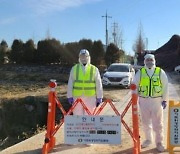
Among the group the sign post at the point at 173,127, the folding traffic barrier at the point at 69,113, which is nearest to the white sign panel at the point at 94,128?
the folding traffic barrier at the point at 69,113

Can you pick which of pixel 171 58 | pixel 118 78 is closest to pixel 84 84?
pixel 118 78

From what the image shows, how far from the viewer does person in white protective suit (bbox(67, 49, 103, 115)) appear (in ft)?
29.7

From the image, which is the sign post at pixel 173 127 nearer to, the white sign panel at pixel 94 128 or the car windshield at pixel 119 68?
the white sign panel at pixel 94 128

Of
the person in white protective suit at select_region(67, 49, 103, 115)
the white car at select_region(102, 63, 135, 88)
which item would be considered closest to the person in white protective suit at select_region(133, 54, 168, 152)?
the person in white protective suit at select_region(67, 49, 103, 115)

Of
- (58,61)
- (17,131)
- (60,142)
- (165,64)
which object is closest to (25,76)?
(58,61)

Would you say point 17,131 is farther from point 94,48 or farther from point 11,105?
point 94,48

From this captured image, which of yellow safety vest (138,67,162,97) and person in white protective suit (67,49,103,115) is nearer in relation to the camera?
yellow safety vest (138,67,162,97)

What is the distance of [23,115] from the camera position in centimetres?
1930

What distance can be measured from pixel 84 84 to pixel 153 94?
4.76 feet

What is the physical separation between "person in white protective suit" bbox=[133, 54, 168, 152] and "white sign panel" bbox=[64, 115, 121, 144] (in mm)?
774

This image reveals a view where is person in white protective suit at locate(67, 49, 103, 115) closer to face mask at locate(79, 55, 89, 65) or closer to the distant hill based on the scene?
face mask at locate(79, 55, 89, 65)

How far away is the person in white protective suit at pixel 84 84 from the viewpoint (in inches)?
356

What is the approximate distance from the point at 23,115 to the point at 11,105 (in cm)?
84

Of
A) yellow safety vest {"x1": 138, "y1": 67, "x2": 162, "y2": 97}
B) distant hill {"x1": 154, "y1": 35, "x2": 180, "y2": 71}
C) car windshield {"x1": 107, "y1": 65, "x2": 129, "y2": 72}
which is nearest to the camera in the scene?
yellow safety vest {"x1": 138, "y1": 67, "x2": 162, "y2": 97}
